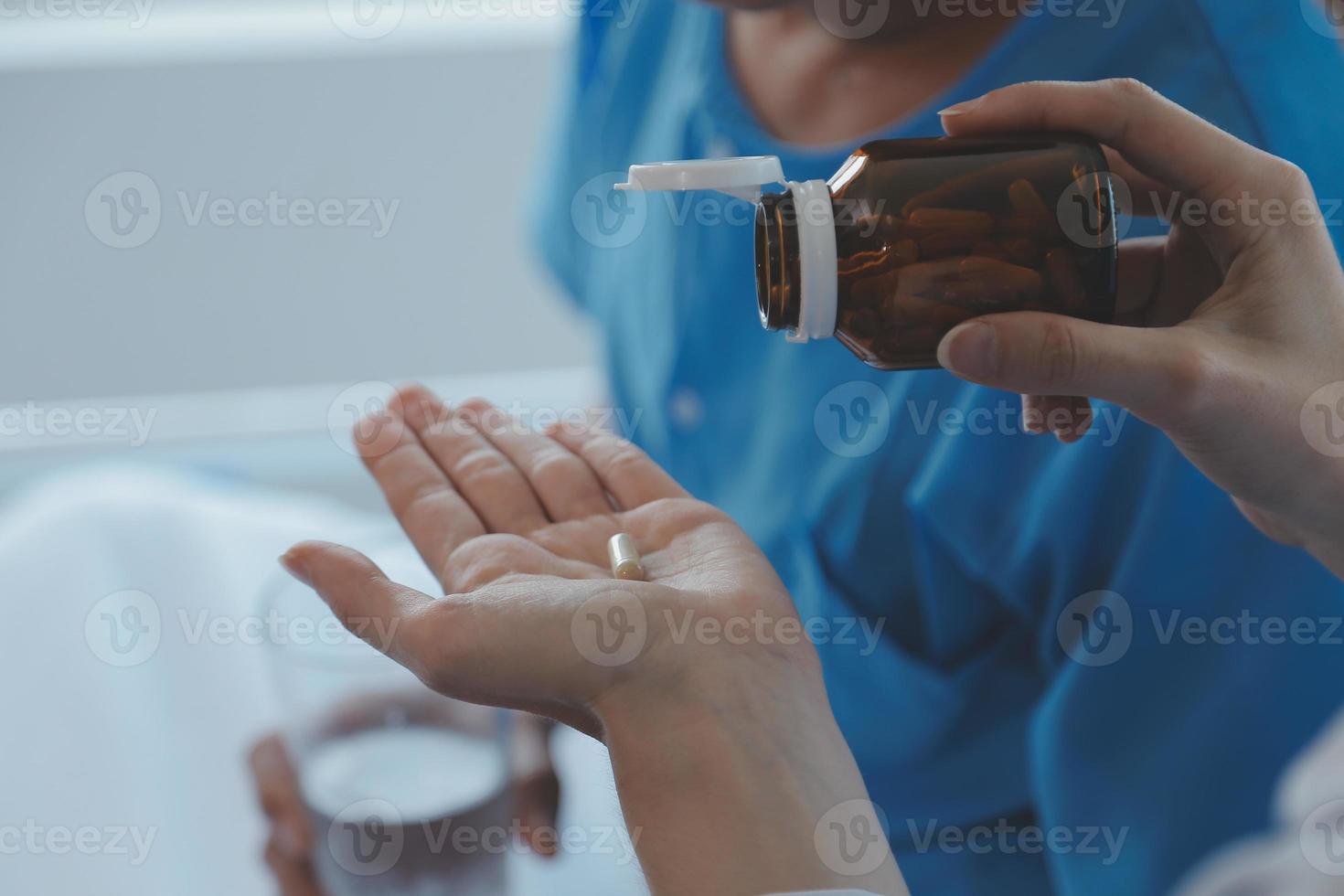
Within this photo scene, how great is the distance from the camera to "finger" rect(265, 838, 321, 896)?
2.21 ft

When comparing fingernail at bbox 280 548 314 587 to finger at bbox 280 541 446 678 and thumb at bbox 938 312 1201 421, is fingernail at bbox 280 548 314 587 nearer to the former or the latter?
finger at bbox 280 541 446 678

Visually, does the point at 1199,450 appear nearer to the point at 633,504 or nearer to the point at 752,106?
the point at 633,504

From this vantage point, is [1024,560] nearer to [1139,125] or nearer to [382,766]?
[1139,125]

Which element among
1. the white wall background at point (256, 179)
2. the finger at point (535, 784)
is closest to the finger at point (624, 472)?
the finger at point (535, 784)

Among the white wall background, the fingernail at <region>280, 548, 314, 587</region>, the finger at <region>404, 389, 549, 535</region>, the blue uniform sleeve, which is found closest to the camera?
the fingernail at <region>280, 548, 314, 587</region>

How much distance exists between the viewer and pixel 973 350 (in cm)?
45

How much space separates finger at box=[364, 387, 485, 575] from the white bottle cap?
0.72ft

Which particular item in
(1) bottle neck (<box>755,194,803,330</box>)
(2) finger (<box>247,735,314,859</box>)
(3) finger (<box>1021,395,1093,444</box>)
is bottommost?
(2) finger (<box>247,735,314,859</box>)

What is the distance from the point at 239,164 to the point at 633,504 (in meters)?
1.00

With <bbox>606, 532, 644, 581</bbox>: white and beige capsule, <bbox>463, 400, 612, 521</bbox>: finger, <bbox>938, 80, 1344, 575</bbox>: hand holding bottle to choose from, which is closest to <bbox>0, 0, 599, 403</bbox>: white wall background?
<bbox>463, 400, 612, 521</bbox>: finger

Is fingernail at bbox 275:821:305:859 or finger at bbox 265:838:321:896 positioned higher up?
fingernail at bbox 275:821:305:859

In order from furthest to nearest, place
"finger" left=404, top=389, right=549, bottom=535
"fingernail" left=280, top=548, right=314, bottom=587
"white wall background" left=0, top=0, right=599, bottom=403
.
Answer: "white wall background" left=0, top=0, right=599, bottom=403 → "finger" left=404, top=389, right=549, bottom=535 → "fingernail" left=280, top=548, right=314, bottom=587

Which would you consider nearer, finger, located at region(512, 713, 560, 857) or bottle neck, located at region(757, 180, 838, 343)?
bottle neck, located at region(757, 180, 838, 343)

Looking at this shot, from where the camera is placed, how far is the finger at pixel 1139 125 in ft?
1.62
